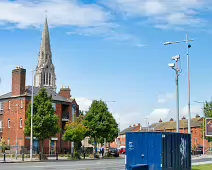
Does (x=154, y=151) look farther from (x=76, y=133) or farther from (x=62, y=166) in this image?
(x=76, y=133)

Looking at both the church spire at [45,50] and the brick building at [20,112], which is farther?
the church spire at [45,50]

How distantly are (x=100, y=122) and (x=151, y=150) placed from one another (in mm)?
38668

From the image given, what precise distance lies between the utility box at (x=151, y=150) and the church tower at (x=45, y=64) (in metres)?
133

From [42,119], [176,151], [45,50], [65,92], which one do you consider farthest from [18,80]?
[45,50]

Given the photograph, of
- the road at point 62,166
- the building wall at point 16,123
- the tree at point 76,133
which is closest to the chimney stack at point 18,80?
the building wall at point 16,123

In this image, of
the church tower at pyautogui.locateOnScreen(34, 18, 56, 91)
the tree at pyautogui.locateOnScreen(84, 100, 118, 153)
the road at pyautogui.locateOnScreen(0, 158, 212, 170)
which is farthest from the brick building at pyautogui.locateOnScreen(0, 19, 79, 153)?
the church tower at pyautogui.locateOnScreen(34, 18, 56, 91)

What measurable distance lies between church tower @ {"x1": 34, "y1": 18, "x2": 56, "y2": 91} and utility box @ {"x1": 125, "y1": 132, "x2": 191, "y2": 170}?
132646mm

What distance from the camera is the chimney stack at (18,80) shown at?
65688 mm

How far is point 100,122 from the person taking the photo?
5922 cm

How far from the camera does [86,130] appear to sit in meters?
56.3

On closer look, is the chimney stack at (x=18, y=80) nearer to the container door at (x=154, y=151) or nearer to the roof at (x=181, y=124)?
the container door at (x=154, y=151)

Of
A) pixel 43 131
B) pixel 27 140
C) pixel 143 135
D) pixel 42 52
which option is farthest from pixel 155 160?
pixel 42 52

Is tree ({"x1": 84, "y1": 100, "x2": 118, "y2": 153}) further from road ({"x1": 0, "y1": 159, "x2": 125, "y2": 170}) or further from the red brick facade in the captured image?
road ({"x1": 0, "y1": 159, "x2": 125, "y2": 170})

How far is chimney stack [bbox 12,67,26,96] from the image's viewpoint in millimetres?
65688
